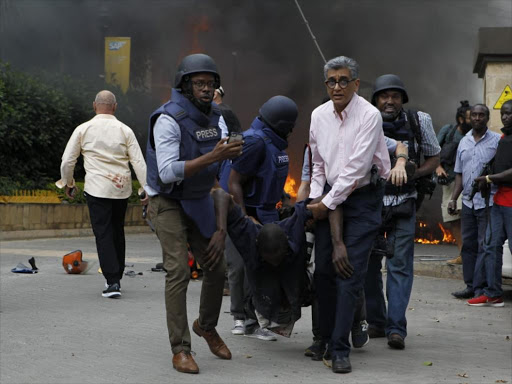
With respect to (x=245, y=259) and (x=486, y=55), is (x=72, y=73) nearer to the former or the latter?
(x=486, y=55)

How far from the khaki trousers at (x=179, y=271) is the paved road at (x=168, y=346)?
24 centimetres

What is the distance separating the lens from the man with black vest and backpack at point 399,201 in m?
6.21

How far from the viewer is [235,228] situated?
18.5ft

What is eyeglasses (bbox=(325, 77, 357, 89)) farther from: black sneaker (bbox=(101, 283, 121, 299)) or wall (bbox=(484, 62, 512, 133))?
wall (bbox=(484, 62, 512, 133))

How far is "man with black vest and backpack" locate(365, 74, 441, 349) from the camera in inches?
245

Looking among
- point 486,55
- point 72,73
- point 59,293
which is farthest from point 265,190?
point 72,73

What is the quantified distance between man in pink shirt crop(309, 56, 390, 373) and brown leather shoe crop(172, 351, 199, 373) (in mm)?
787

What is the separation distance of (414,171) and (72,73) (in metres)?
16.9

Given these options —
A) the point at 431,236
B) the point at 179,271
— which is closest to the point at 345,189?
the point at 179,271

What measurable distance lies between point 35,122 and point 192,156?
38.8ft

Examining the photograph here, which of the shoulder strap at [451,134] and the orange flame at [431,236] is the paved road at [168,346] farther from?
the orange flame at [431,236]

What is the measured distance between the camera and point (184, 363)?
5.26 metres

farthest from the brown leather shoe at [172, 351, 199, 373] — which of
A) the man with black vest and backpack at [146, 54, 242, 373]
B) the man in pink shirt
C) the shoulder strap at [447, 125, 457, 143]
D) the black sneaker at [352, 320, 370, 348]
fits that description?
the shoulder strap at [447, 125, 457, 143]

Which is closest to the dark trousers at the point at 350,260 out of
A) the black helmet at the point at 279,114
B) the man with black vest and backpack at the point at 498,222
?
the black helmet at the point at 279,114
